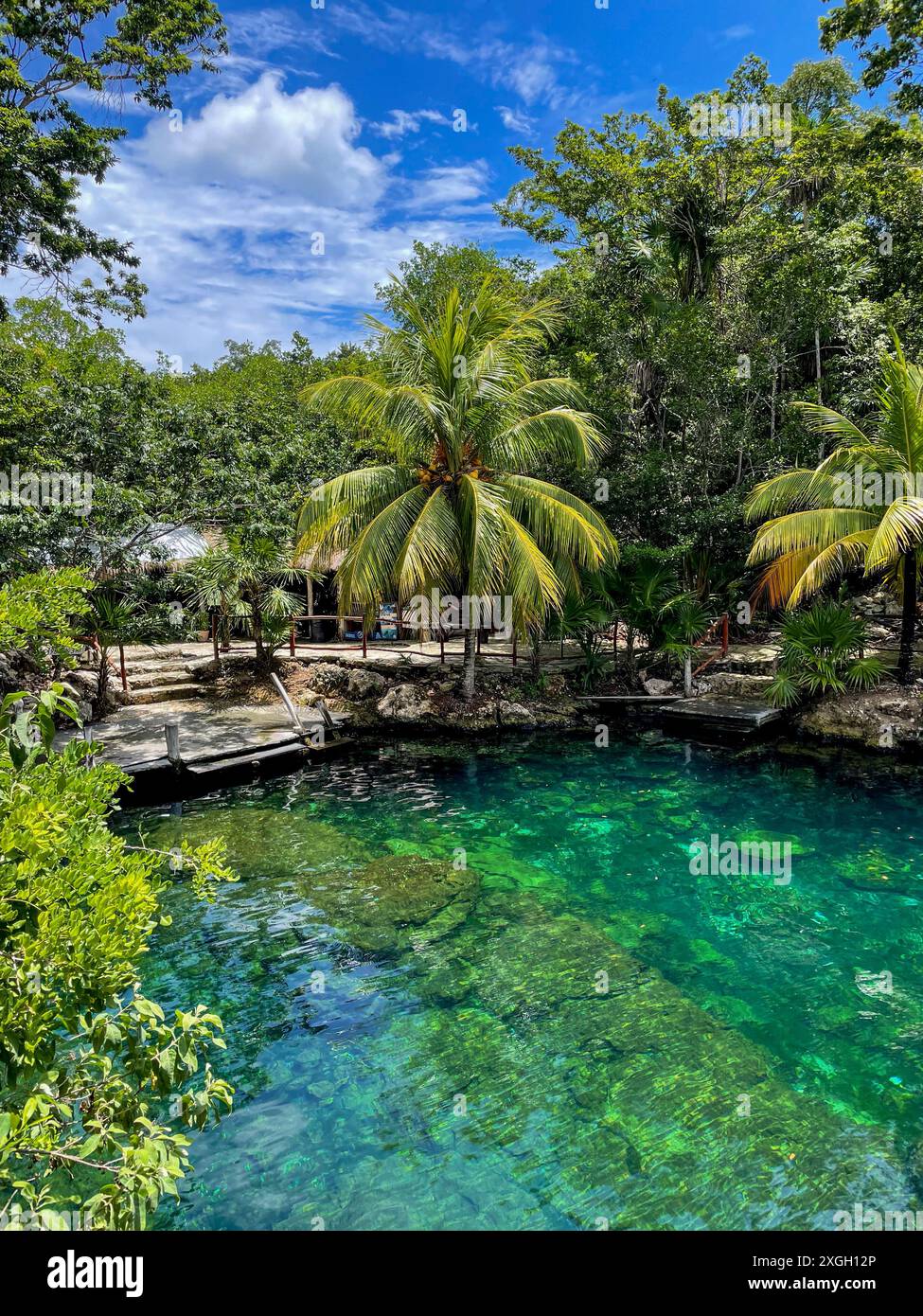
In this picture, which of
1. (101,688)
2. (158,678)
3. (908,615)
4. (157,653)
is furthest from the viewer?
(157,653)

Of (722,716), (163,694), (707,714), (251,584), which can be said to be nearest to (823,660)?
(722,716)

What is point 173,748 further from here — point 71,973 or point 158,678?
point 71,973

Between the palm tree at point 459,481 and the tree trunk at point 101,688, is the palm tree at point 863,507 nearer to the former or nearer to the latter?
the palm tree at point 459,481

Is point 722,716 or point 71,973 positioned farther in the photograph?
point 722,716

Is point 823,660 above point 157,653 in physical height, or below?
below

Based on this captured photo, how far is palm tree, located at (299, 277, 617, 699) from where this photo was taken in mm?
13531

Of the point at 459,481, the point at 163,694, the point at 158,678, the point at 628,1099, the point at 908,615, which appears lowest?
the point at 628,1099

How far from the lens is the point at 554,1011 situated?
6.48 meters

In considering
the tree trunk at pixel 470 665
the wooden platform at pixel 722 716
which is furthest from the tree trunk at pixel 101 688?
the wooden platform at pixel 722 716

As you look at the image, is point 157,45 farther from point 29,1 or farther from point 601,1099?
point 601,1099

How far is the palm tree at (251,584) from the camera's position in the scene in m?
14.5

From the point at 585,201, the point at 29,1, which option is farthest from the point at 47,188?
the point at 585,201

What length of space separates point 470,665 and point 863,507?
800 centimetres

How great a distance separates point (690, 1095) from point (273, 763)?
9467mm
